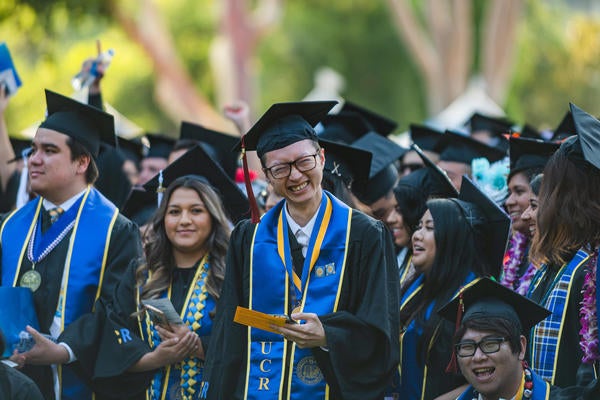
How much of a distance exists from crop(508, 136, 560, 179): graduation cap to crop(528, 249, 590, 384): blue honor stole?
4.98 ft

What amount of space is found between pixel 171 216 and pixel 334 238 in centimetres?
146

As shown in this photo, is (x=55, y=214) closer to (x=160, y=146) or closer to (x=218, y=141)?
(x=218, y=141)

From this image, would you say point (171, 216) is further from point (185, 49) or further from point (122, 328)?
point (185, 49)

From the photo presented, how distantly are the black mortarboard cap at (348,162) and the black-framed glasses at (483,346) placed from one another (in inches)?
60.3

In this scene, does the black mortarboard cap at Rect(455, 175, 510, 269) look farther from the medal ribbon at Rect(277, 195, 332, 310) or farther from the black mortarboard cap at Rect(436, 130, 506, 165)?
the black mortarboard cap at Rect(436, 130, 506, 165)

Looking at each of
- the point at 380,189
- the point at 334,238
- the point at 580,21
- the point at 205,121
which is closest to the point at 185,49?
the point at 205,121

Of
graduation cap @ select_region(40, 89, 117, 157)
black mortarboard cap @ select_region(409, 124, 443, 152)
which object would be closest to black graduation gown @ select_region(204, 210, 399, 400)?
graduation cap @ select_region(40, 89, 117, 157)

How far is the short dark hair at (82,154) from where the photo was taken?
6438 millimetres

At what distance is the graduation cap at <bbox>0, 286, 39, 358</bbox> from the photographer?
560 centimetres

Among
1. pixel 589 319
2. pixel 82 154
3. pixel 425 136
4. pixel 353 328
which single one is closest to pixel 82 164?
pixel 82 154

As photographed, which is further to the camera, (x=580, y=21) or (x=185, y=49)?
(x=185, y=49)

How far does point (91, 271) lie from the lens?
6.15 m

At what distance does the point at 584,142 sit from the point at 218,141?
383 centimetres

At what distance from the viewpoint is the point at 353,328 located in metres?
4.92
